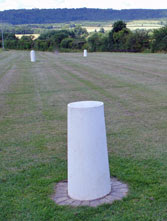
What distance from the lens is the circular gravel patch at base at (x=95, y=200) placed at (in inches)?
144

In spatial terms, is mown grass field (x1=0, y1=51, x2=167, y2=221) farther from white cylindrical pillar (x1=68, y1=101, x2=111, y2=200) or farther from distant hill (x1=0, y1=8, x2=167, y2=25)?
distant hill (x1=0, y1=8, x2=167, y2=25)

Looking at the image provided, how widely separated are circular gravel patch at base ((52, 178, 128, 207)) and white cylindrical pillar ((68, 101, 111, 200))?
0.06m

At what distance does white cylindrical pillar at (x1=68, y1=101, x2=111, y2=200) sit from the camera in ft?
12.0

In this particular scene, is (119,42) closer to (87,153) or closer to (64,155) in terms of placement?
(64,155)

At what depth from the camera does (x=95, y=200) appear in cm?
371

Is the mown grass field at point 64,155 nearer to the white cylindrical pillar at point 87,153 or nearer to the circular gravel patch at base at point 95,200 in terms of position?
the circular gravel patch at base at point 95,200

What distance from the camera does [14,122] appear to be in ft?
24.9

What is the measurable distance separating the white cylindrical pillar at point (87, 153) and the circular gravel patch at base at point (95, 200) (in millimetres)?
57

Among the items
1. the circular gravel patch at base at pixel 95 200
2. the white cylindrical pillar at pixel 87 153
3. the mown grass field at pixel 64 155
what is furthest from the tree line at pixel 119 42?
the white cylindrical pillar at pixel 87 153

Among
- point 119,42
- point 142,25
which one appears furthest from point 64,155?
point 142,25

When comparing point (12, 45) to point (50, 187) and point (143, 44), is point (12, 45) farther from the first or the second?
point (50, 187)

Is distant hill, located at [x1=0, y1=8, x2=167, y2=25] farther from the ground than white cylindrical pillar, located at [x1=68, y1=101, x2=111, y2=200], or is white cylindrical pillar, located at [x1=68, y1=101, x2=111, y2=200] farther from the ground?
distant hill, located at [x1=0, y1=8, x2=167, y2=25]

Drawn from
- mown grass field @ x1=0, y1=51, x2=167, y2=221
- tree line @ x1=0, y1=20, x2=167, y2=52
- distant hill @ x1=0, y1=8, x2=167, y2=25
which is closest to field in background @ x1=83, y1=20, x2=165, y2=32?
tree line @ x1=0, y1=20, x2=167, y2=52

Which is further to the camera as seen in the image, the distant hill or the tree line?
the distant hill
